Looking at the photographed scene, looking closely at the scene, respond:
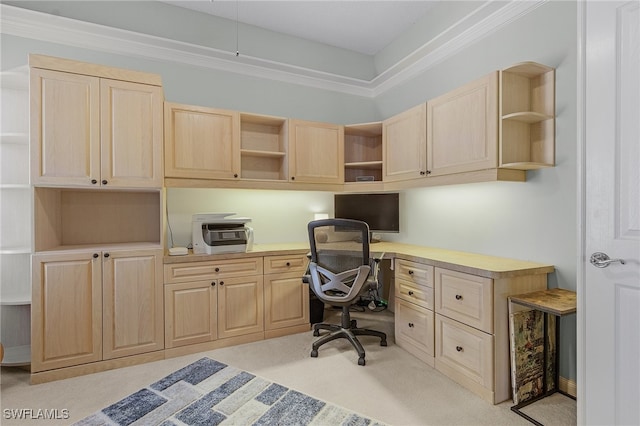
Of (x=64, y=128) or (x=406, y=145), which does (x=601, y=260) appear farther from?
(x=64, y=128)

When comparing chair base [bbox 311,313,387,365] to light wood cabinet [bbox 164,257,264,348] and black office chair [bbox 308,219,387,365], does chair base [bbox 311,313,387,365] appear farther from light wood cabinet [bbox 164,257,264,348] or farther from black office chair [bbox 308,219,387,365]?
light wood cabinet [bbox 164,257,264,348]

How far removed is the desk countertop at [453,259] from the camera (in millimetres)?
2020

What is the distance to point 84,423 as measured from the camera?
1.78 m

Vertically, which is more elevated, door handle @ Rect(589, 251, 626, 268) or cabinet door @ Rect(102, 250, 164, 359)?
door handle @ Rect(589, 251, 626, 268)

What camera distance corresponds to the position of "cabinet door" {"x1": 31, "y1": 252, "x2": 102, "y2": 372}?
2.21 meters

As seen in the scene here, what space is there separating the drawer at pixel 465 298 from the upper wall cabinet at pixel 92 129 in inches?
96.8

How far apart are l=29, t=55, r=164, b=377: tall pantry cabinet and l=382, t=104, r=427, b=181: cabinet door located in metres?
2.22

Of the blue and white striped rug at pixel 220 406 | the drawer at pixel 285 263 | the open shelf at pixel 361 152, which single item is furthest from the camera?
the open shelf at pixel 361 152

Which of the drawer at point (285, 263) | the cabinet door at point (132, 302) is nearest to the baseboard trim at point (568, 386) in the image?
the drawer at point (285, 263)

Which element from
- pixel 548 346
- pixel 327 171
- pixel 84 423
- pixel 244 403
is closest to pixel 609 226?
pixel 548 346

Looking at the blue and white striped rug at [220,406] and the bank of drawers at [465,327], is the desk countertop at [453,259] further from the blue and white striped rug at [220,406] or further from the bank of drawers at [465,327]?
the blue and white striped rug at [220,406]

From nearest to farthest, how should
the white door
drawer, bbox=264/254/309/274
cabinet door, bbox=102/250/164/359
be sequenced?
the white door
cabinet door, bbox=102/250/164/359
drawer, bbox=264/254/309/274

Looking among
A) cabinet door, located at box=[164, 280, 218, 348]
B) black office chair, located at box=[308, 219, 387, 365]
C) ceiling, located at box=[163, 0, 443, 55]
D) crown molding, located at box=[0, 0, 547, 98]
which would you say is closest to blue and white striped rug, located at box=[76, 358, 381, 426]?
cabinet door, located at box=[164, 280, 218, 348]

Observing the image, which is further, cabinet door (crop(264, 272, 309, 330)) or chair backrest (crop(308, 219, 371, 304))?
cabinet door (crop(264, 272, 309, 330))
